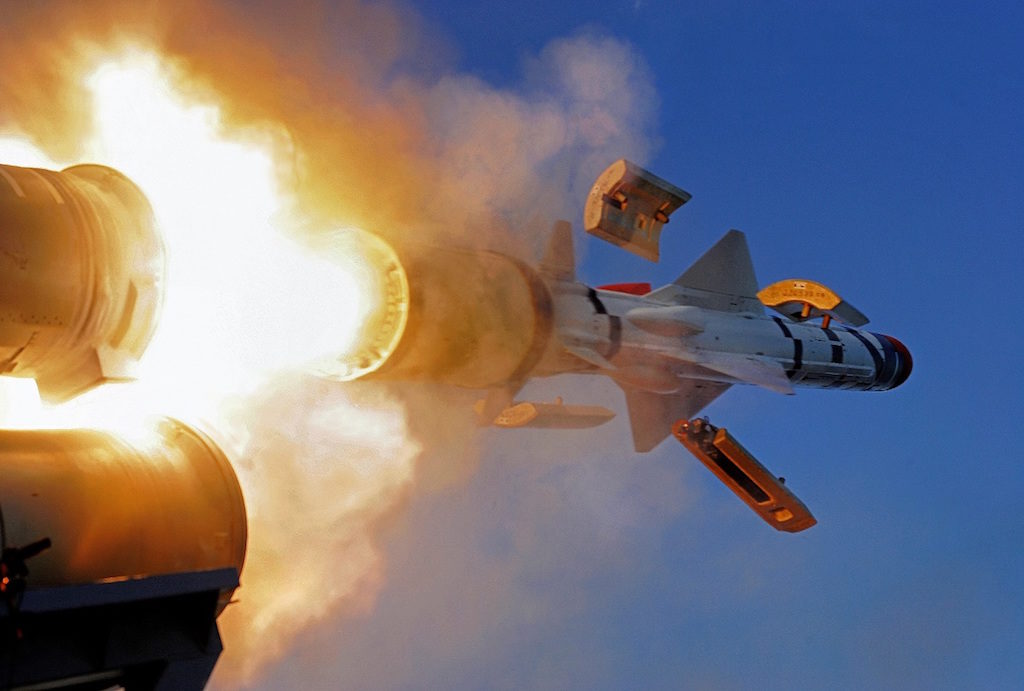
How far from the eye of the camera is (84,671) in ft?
20.1

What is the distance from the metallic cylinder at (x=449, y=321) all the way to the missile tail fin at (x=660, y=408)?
4.02m

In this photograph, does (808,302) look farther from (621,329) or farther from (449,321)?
(449,321)

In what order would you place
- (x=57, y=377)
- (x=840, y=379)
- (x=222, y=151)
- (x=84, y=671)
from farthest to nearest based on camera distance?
(x=840, y=379) < (x=222, y=151) < (x=57, y=377) < (x=84, y=671)

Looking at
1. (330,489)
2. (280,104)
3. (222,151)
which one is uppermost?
(280,104)

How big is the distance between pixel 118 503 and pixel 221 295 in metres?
2.86

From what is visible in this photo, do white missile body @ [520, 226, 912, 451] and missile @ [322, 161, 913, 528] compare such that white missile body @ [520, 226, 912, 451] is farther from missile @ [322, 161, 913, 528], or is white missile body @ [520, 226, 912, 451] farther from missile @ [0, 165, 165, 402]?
missile @ [0, 165, 165, 402]

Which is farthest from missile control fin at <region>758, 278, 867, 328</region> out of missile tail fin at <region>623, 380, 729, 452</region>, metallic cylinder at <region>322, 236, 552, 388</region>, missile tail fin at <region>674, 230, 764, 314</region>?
metallic cylinder at <region>322, 236, 552, 388</region>

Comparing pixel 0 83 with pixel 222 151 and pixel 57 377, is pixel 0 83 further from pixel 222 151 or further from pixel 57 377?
pixel 57 377

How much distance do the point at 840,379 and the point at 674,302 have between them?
156 inches

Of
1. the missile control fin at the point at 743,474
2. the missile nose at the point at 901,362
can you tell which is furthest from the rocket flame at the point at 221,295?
the missile nose at the point at 901,362

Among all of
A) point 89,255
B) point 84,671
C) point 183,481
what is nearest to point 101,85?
point 89,255

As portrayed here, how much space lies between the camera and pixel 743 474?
42.3ft

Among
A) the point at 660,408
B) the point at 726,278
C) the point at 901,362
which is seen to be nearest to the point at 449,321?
the point at 660,408

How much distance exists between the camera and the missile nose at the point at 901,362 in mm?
16609
